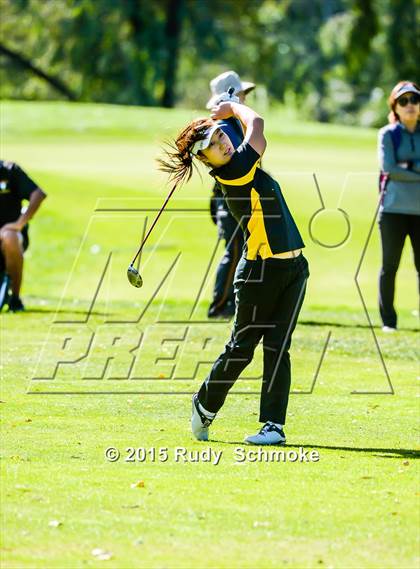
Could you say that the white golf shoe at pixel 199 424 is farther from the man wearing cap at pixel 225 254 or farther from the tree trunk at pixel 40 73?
the tree trunk at pixel 40 73

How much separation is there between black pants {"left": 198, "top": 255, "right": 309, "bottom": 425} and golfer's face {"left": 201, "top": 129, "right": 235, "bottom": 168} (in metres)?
0.60

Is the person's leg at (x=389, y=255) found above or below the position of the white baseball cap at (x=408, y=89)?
below

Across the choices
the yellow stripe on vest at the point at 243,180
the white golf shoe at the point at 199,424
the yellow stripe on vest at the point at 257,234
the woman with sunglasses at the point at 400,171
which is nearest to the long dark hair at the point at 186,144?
the yellow stripe on vest at the point at 243,180

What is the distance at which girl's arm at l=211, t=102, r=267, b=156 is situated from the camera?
694 centimetres

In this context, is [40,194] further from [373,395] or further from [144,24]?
[144,24]

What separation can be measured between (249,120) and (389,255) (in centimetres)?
521

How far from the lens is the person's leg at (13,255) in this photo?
42.0 ft

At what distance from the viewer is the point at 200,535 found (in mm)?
5227

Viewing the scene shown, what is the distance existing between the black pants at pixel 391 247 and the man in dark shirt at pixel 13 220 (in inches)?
132

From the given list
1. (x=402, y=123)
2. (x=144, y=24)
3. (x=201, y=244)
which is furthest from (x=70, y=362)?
(x=144, y=24)

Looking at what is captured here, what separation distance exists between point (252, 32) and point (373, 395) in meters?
44.0

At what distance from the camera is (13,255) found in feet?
42.2

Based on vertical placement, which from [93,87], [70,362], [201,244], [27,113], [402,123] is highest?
[402,123]

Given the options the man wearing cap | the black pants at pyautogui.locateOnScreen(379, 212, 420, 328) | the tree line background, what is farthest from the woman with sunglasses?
the tree line background
